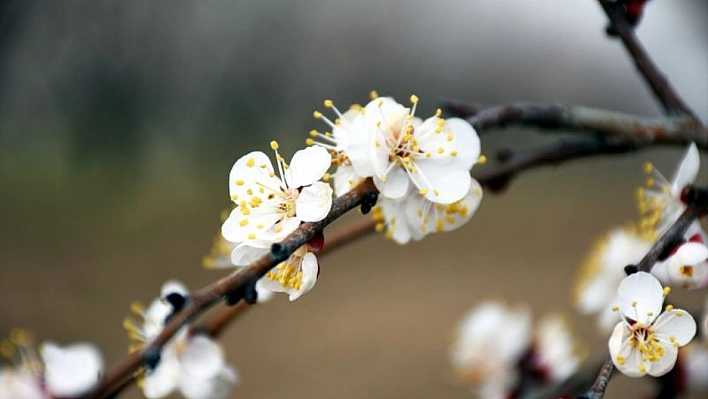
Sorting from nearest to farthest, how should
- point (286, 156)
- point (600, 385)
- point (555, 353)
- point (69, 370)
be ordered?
point (600, 385) < point (69, 370) < point (555, 353) < point (286, 156)

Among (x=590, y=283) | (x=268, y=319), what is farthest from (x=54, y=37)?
(x=590, y=283)

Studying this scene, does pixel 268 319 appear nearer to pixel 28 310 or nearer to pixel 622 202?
pixel 28 310

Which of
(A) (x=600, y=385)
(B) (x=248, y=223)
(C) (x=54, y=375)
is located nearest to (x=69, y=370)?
(C) (x=54, y=375)

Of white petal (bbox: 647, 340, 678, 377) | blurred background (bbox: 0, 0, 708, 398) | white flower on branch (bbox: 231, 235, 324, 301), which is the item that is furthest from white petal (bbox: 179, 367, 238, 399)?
blurred background (bbox: 0, 0, 708, 398)

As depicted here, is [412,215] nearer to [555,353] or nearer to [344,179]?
[344,179]

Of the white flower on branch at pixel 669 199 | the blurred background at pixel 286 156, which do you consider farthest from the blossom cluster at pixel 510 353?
the blurred background at pixel 286 156
